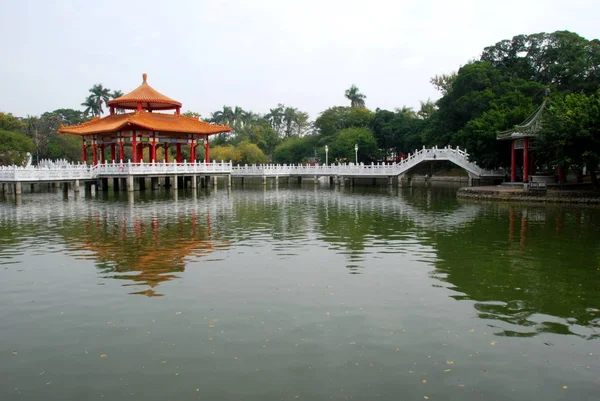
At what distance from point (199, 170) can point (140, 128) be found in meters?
4.76

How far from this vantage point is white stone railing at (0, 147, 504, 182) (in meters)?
28.6

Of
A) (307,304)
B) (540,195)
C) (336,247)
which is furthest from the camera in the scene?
(540,195)

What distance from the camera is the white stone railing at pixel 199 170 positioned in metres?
28.6

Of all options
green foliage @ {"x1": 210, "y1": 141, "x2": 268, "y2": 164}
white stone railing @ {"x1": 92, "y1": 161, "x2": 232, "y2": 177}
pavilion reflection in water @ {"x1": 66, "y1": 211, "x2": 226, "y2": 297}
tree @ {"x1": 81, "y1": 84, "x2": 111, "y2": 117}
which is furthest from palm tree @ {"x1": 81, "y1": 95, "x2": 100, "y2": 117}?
pavilion reflection in water @ {"x1": 66, "y1": 211, "x2": 226, "y2": 297}

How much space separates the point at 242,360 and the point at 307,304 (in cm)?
210

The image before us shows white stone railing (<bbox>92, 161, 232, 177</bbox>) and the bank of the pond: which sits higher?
white stone railing (<bbox>92, 161, 232, 177</bbox>)

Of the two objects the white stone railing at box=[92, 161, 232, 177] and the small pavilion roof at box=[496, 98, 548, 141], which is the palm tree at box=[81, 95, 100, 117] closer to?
the white stone railing at box=[92, 161, 232, 177]

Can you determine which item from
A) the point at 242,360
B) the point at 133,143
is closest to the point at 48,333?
the point at 242,360

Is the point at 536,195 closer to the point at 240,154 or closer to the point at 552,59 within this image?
the point at 552,59

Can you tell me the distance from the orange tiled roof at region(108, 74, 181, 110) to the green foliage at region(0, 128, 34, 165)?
958 centimetres

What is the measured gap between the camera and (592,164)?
70.4 feet

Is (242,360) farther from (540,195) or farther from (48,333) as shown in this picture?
(540,195)

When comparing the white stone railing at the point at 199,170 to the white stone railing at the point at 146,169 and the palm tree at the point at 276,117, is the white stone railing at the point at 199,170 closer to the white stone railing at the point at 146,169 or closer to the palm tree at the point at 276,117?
the white stone railing at the point at 146,169

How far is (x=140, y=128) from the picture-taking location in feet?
112
